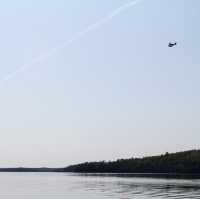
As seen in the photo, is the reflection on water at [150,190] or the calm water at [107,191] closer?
the reflection on water at [150,190]

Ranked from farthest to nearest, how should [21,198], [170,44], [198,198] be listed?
[21,198]
[198,198]
[170,44]

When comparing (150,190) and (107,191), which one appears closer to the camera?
(107,191)

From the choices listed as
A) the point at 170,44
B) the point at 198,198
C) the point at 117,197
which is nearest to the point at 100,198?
the point at 117,197

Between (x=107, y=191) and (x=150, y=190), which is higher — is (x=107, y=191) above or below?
below

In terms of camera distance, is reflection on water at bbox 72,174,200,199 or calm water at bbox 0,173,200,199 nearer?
reflection on water at bbox 72,174,200,199

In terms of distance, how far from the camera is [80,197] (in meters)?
77.1

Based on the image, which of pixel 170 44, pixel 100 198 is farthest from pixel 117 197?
pixel 170 44

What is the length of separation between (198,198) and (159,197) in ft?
20.1

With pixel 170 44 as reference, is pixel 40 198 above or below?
below

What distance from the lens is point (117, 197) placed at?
75.0 m

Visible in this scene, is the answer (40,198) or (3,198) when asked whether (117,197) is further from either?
(3,198)

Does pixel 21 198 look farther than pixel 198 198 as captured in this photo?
Yes

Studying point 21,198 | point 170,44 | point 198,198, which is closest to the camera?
point 170,44

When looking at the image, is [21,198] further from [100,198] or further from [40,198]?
[100,198]
